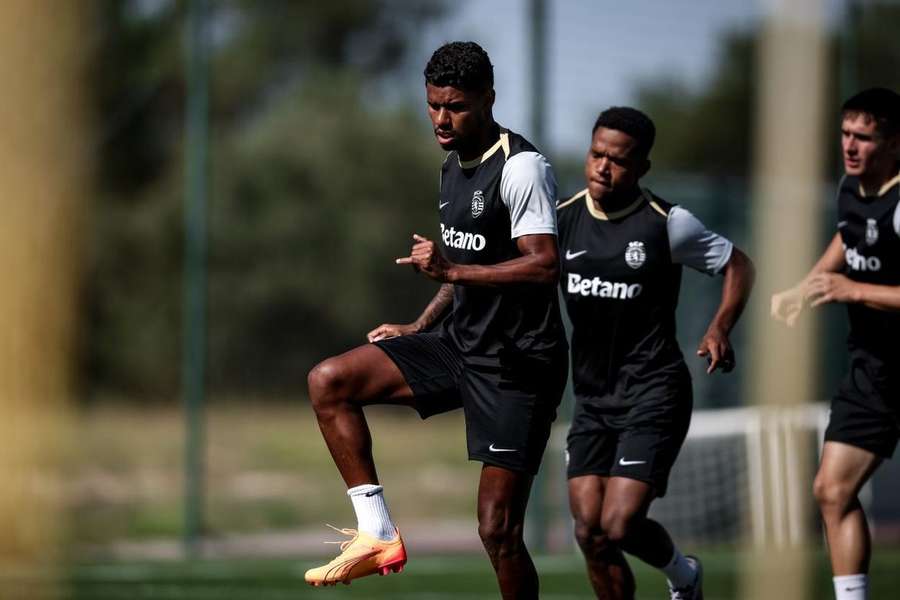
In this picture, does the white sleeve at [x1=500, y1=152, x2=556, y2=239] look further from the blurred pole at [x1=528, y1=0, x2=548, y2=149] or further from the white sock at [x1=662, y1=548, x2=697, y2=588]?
the blurred pole at [x1=528, y1=0, x2=548, y2=149]

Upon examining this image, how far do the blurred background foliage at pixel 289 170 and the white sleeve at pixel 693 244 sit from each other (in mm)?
6401

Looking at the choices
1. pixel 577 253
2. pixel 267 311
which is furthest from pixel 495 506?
pixel 267 311

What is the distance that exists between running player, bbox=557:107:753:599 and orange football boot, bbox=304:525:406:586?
53.9 inches

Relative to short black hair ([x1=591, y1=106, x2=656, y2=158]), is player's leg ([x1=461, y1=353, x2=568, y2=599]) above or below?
below

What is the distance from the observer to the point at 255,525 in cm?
1623

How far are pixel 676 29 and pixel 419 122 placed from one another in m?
9.80

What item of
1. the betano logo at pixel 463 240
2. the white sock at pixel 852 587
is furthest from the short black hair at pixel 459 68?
the white sock at pixel 852 587

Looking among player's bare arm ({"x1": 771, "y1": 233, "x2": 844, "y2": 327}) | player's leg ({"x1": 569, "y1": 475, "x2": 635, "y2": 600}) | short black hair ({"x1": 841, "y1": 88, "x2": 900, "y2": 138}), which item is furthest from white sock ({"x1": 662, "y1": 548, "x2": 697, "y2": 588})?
short black hair ({"x1": 841, "y1": 88, "x2": 900, "y2": 138})

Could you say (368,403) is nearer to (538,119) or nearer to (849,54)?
(538,119)

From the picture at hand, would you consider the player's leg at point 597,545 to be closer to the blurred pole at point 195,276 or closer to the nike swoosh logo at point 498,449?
the nike swoosh logo at point 498,449

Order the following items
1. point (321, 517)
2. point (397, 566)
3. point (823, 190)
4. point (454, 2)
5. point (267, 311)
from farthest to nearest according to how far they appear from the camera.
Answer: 1. point (454, 2)
2. point (267, 311)
3. point (321, 517)
4. point (823, 190)
5. point (397, 566)

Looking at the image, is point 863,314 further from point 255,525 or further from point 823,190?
point 255,525

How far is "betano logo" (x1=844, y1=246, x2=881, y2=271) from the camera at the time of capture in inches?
301

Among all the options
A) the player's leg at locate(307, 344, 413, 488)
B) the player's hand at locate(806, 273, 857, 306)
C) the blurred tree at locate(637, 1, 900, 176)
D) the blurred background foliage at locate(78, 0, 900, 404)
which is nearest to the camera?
the player's leg at locate(307, 344, 413, 488)
